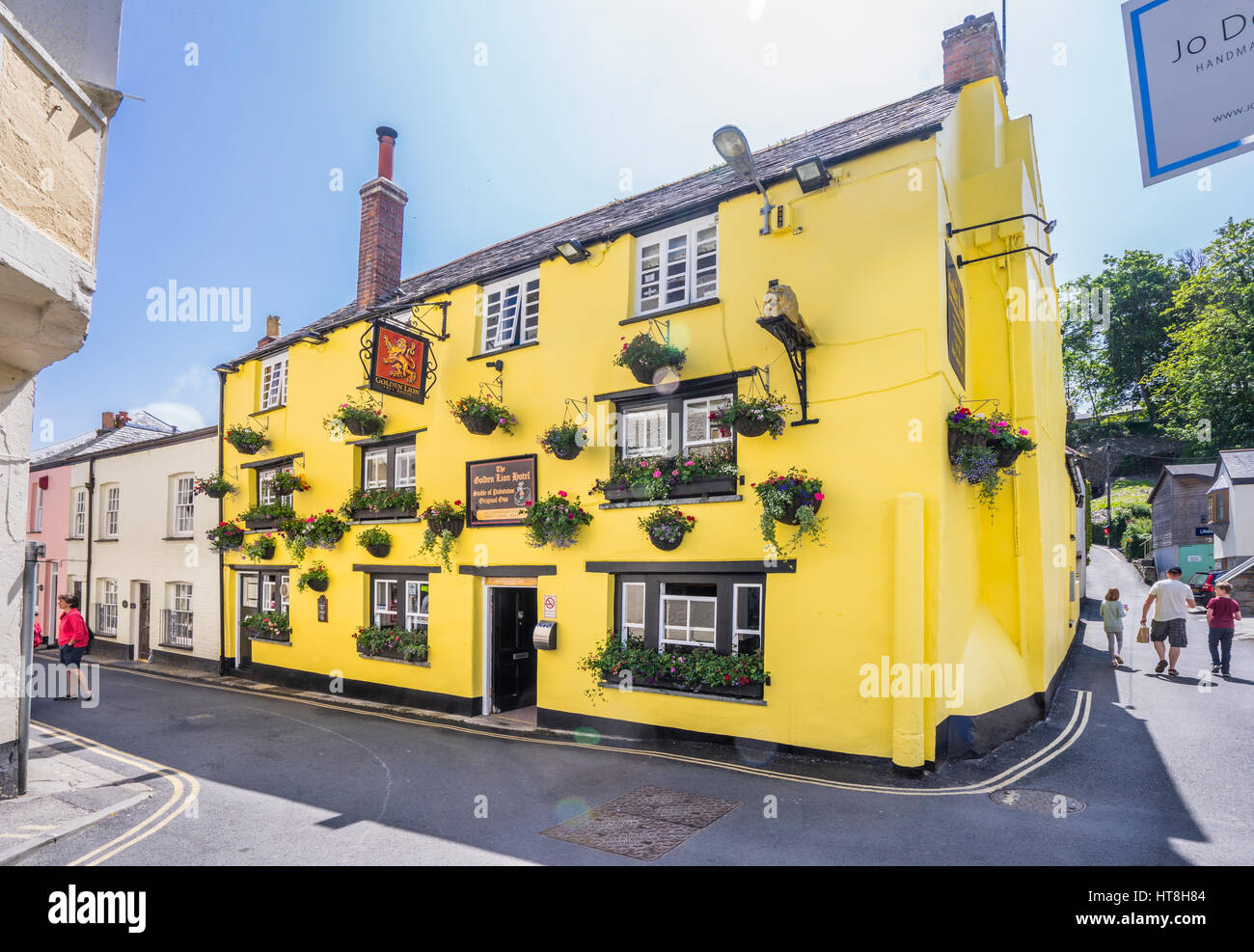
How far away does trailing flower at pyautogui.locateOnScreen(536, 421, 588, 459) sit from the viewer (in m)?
11.2

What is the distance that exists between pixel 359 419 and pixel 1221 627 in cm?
1757

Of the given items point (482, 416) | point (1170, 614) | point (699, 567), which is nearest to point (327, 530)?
point (482, 416)

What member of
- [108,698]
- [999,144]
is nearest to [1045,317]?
[999,144]

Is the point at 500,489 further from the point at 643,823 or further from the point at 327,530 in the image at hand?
the point at 643,823

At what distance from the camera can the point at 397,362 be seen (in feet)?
42.5

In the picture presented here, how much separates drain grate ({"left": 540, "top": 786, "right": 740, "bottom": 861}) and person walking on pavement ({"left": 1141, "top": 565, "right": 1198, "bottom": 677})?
1108 centimetres

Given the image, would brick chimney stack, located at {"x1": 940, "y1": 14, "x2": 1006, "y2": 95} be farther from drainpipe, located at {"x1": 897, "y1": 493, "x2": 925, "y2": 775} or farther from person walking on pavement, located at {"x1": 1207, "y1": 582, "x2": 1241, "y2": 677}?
person walking on pavement, located at {"x1": 1207, "y1": 582, "x2": 1241, "y2": 677}

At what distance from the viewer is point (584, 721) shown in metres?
11.0

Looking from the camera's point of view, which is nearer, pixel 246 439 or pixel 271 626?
pixel 271 626

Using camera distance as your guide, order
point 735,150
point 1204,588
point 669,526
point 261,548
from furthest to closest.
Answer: point 1204,588
point 261,548
point 669,526
point 735,150

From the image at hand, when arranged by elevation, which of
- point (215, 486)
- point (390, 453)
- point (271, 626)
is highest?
point (390, 453)

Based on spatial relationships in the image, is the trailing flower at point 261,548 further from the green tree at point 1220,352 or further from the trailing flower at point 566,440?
the green tree at point 1220,352

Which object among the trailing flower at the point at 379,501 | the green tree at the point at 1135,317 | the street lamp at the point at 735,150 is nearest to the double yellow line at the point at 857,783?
the trailing flower at the point at 379,501
